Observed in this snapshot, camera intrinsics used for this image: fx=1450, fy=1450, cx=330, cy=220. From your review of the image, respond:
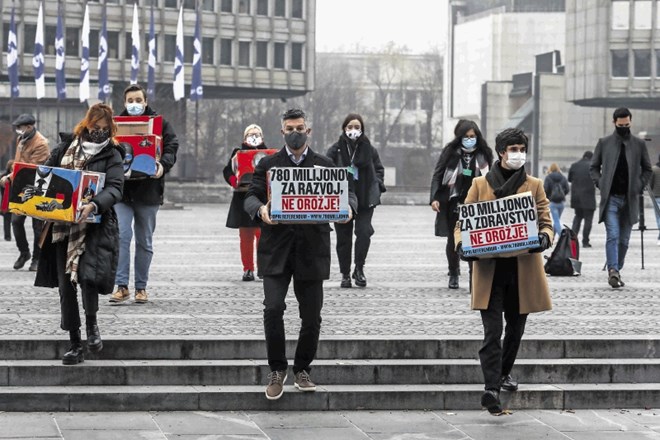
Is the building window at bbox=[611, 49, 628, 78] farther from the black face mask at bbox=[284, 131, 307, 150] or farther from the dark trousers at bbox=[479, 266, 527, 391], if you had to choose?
the black face mask at bbox=[284, 131, 307, 150]

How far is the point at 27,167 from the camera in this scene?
9.88 meters

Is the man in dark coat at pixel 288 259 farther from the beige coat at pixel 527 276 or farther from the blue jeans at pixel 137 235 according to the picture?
the blue jeans at pixel 137 235

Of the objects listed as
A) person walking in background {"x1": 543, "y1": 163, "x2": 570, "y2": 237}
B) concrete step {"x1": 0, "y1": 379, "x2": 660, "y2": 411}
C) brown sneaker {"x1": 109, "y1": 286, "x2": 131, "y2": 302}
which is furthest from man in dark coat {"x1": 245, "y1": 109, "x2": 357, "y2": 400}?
person walking in background {"x1": 543, "y1": 163, "x2": 570, "y2": 237}

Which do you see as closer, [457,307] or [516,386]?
[516,386]

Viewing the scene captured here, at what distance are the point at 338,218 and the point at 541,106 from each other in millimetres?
90835

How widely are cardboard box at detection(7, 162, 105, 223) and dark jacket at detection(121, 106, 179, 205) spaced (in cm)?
281

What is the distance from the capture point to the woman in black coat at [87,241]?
32.3ft

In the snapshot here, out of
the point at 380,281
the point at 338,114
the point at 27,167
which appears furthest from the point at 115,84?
the point at 27,167

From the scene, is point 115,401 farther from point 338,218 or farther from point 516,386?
point 516,386

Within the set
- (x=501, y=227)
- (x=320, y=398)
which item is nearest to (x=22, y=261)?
(x=320, y=398)

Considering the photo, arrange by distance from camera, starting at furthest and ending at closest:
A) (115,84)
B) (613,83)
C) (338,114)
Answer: (338,114), (613,83), (115,84)

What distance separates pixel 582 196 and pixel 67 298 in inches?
688

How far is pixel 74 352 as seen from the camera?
998 centimetres

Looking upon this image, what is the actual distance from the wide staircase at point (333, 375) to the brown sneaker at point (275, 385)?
15 cm
